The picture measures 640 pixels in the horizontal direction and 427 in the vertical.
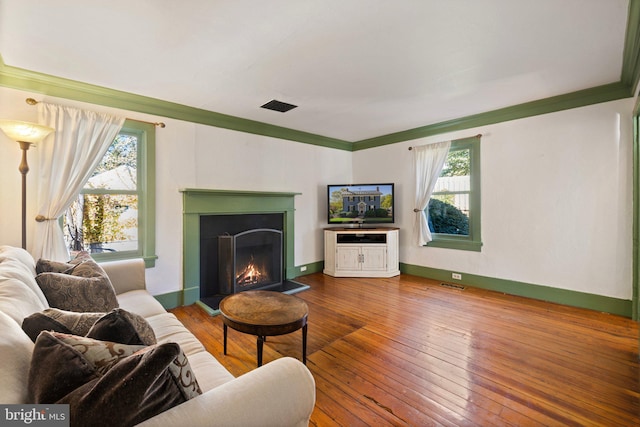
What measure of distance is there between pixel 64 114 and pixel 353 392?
3493 millimetres

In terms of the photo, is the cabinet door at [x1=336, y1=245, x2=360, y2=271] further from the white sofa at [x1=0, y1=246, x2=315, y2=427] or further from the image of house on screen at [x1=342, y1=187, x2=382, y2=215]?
the white sofa at [x1=0, y1=246, x2=315, y2=427]

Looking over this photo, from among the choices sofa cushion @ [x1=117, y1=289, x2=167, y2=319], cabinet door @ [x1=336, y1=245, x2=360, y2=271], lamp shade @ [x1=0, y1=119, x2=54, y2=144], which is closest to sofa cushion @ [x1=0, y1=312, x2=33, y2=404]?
sofa cushion @ [x1=117, y1=289, x2=167, y2=319]

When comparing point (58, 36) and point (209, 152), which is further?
point (209, 152)

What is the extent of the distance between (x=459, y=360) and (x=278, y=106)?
3182 mm

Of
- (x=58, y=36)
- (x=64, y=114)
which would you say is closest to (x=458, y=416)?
(x=58, y=36)

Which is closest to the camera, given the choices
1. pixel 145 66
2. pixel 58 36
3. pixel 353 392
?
pixel 353 392

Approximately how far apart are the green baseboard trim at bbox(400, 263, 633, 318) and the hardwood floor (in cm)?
11

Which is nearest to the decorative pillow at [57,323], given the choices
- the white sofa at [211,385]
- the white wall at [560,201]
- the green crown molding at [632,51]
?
the white sofa at [211,385]

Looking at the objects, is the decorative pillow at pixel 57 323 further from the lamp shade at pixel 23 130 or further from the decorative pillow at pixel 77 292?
the lamp shade at pixel 23 130

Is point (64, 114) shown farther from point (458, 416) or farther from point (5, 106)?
point (458, 416)

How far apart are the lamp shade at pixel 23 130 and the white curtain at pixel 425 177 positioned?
4.41 metres

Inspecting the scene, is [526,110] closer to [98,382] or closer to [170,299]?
[98,382]

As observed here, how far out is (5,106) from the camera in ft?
7.97

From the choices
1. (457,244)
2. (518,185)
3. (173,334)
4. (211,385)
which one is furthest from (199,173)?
(518,185)
